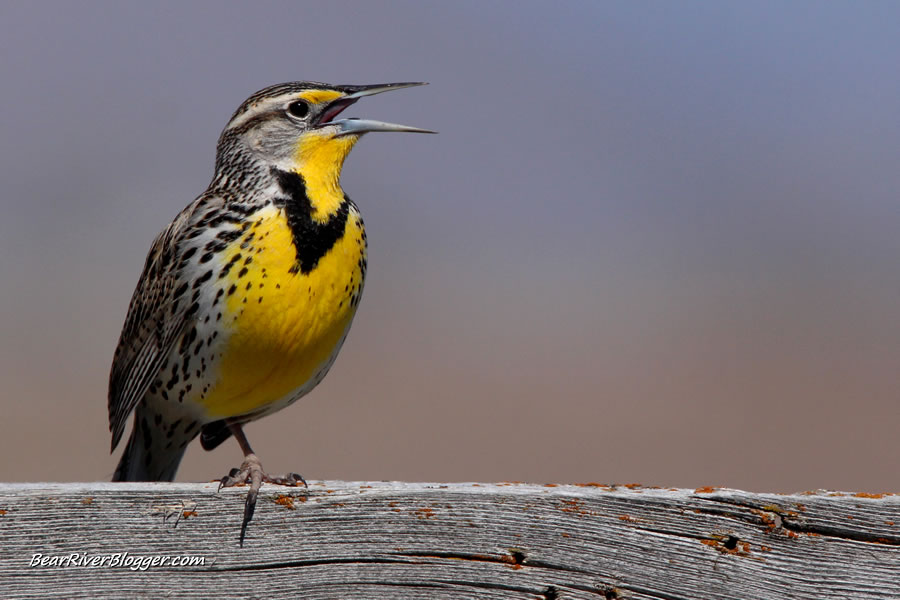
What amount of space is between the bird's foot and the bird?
4 cm

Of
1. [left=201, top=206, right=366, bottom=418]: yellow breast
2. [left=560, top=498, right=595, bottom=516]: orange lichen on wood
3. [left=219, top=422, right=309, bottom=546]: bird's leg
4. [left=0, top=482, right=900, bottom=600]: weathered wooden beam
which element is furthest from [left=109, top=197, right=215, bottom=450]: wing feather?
[left=560, top=498, right=595, bottom=516]: orange lichen on wood

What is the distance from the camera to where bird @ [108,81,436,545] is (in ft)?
10.9

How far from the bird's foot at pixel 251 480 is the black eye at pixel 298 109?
3.53 ft

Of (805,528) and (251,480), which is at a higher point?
(805,528)

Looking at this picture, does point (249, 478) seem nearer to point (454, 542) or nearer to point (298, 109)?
point (454, 542)

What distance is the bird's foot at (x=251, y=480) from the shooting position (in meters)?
2.08

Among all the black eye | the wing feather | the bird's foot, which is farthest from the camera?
the black eye

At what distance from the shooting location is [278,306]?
3.29m

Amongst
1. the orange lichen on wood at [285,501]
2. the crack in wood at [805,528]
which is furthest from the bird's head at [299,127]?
the crack in wood at [805,528]

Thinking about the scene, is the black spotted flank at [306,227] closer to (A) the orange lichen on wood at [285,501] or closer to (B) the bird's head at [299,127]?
(B) the bird's head at [299,127]

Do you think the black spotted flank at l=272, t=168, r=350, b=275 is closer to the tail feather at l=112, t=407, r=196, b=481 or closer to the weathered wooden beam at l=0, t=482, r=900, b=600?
the tail feather at l=112, t=407, r=196, b=481

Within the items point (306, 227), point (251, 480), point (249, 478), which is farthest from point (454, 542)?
point (306, 227)

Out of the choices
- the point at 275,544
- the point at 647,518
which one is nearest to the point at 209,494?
the point at 275,544

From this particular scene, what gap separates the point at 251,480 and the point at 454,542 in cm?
75
